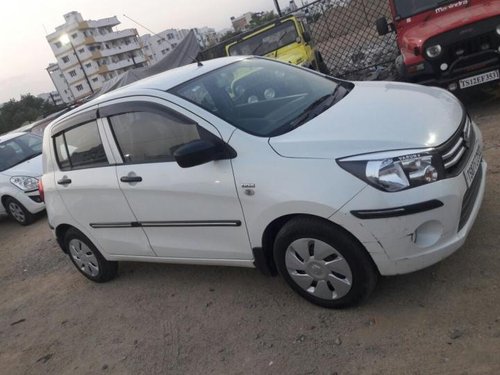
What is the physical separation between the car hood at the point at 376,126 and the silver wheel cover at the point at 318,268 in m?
0.60

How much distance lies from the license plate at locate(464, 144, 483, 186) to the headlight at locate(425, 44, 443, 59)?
316 cm

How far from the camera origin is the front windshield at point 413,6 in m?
6.78

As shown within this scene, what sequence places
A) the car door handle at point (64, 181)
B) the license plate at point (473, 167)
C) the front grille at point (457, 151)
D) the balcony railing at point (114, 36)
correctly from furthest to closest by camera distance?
the balcony railing at point (114, 36), the car door handle at point (64, 181), the license plate at point (473, 167), the front grille at point (457, 151)

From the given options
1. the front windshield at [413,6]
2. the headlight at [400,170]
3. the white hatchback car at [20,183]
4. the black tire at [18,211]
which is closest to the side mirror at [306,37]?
the front windshield at [413,6]

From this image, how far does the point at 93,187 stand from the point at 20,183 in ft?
17.2

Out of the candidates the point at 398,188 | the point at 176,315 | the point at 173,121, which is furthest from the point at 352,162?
the point at 176,315

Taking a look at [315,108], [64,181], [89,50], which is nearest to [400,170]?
[315,108]

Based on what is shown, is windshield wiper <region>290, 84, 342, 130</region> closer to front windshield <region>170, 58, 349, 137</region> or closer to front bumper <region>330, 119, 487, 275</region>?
front windshield <region>170, 58, 349, 137</region>

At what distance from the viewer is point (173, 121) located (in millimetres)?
3498

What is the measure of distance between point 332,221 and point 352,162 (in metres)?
0.37

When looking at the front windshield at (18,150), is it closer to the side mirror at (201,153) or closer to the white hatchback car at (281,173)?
the white hatchback car at (281,173)

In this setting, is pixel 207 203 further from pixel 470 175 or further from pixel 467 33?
pixel 467 33

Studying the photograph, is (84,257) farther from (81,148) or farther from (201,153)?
(201,153)

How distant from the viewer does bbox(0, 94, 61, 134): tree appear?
44719 mm
